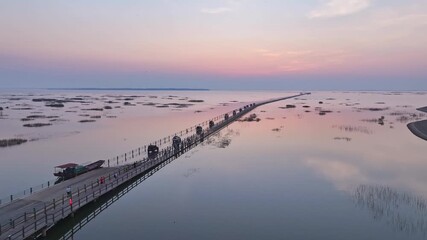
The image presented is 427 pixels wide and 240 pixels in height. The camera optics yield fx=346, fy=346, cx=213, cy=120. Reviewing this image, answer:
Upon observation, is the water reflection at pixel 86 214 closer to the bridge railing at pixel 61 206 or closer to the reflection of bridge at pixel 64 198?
the reflection of bridge at pixel 64 198

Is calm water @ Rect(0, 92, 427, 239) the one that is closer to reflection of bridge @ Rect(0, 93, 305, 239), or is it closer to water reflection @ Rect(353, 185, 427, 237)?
water reflection @ Rect(353, 185, 427, 237)

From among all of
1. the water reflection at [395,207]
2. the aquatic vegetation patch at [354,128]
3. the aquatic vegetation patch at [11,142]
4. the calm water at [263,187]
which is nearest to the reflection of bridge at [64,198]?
the calm water at [263,187]

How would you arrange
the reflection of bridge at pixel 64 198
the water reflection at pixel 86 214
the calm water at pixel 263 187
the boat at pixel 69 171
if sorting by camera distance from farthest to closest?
the boat at pixel 69 171 → the calm water at pixel 263 187 → the water reflection at pixel 86 214 → the reflection of bridge at pixel 64 198

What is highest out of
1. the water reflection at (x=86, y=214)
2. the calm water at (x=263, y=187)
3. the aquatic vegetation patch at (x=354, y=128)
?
the aquatic vegetation patch at (x=354, y=128)

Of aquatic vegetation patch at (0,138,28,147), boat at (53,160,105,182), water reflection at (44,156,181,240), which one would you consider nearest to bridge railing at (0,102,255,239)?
water reflection at (44,156,181,240)

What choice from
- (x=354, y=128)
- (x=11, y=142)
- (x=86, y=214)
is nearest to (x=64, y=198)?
(x=86, y=214)

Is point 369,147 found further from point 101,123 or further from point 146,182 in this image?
point 101,123

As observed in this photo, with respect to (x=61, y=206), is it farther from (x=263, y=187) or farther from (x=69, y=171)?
(x=263, y=187)

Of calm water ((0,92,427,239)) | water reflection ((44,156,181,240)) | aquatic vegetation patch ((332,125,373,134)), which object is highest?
aquatic vegetation patch ((332,125,373,134))

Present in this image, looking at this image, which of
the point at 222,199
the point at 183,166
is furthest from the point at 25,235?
the point at 183,166
